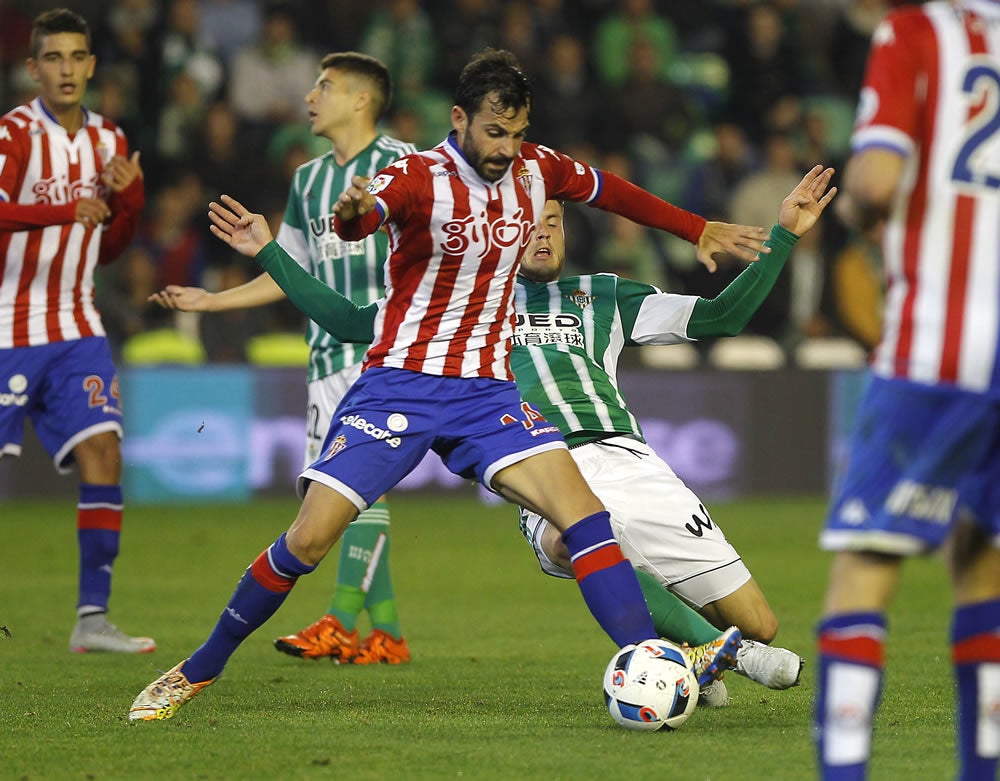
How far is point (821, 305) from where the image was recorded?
14.9 meters

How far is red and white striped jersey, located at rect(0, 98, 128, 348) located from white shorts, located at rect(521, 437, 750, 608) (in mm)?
2569

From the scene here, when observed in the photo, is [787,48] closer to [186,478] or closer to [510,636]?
[186,478]

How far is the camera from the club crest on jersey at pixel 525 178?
17.6ft

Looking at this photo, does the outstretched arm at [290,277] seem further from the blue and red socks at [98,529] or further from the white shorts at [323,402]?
the blue and red socks at [98,529]

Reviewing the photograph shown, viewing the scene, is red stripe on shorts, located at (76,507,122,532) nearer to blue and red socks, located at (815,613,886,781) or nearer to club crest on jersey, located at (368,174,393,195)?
club crest on jersey, located at (368,174,393,195)

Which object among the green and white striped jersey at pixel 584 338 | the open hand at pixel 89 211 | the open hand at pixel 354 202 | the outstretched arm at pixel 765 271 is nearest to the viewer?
the open hand at pixel 354 202

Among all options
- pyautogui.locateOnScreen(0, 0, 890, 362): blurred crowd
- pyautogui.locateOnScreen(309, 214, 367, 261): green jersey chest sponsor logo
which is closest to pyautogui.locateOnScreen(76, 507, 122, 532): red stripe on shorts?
pyautogui.locateOnScreen(309, 214, 367, 261): green jersey chest sponsor logo

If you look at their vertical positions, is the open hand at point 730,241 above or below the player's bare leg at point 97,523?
above

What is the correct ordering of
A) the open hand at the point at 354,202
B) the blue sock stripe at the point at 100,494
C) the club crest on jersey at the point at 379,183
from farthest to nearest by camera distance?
the blue sock stripe at the point at 100,494
the club crest on jersey at the point at 379,183
the open hand at the point at 354,202

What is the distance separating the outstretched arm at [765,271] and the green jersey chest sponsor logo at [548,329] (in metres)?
0.42

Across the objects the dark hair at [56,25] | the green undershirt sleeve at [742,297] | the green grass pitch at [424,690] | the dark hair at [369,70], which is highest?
the dark hair at [56,25]

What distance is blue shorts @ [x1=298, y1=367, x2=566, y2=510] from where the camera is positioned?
518 cm

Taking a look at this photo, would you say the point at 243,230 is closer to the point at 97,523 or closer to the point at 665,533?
the point at 665,533

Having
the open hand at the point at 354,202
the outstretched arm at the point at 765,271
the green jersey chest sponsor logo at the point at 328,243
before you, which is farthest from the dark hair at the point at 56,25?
the outstretched arm at the point at 765,271
